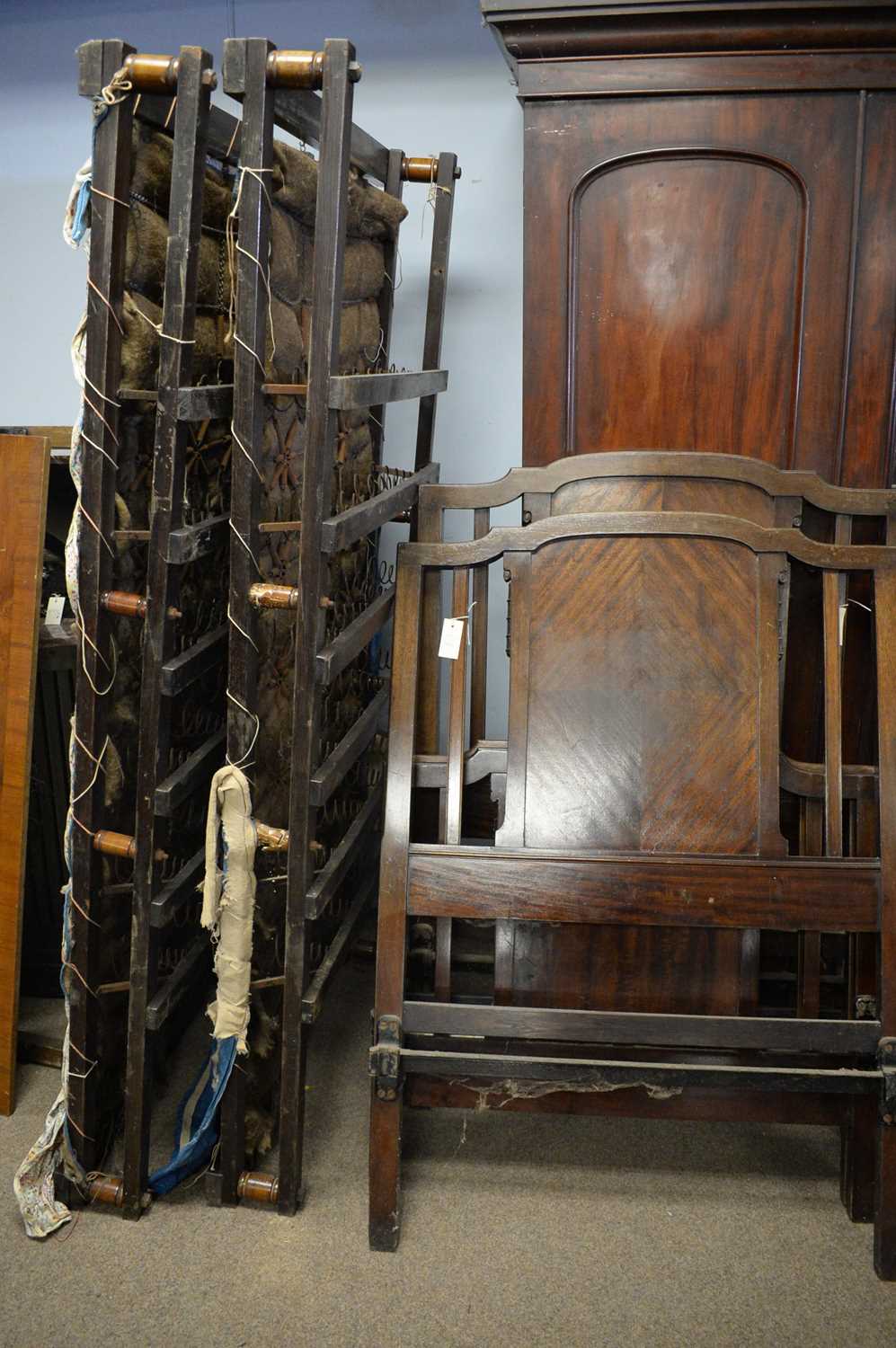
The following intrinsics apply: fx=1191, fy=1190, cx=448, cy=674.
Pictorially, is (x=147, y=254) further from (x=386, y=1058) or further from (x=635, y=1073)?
(x=635, y=1073)

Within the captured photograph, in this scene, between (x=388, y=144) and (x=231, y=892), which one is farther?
(x=388, y=144)

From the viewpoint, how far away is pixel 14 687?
7.36 ft

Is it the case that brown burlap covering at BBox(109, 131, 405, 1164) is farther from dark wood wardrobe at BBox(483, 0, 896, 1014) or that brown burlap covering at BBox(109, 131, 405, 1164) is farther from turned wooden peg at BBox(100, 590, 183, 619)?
dark wood wardrobe at BBox(483, 0, 896, 1014)

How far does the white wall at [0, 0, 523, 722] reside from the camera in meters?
2.98

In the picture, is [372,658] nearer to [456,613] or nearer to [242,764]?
[456,613]

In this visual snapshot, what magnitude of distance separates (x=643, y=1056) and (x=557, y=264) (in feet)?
4.94

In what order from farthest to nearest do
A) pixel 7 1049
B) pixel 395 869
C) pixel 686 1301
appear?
1. pixel 7 1049
2. pixel 395 869
3. pixel 686 1301

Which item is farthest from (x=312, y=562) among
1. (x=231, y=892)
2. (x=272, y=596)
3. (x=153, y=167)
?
(x=153, y=167)

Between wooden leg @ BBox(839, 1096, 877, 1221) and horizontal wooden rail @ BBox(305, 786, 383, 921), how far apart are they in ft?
3.05

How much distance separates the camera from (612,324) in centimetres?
238

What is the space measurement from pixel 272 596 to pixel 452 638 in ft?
1.32

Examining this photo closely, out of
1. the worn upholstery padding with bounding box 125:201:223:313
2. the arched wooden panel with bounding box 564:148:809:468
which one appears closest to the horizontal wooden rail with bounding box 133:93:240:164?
the worn upholstery padding with bounding box 125:201:223:313

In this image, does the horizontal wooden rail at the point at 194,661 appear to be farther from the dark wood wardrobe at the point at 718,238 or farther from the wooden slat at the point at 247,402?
the dark wood wardrobe at the point at 718,238

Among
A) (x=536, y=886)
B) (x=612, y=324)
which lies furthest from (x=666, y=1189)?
(x=612, y=324)
